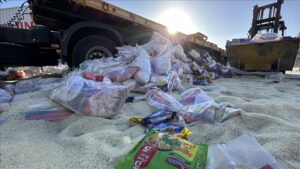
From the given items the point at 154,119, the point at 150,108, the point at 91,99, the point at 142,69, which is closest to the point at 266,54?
the point at 142,69

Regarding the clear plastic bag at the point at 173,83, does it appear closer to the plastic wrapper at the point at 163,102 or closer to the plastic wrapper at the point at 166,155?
the plastic wrapper at the point at 163,102

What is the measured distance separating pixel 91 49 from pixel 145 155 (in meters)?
2.37

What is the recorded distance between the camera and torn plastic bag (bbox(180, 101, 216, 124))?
1.26m

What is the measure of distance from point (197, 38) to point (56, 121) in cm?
421

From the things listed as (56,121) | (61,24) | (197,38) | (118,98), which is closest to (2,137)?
(56,121)

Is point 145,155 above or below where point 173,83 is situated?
below

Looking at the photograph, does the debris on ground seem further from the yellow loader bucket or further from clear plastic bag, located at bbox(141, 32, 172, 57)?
the yellow loader bucket

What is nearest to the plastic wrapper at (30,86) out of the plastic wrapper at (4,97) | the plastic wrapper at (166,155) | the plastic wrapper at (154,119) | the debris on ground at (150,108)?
the debris on ground at (150,108)

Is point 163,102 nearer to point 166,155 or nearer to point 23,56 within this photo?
point 166,155

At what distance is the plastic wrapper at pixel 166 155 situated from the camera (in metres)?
0.63

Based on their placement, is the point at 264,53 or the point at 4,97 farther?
the point at 264,53

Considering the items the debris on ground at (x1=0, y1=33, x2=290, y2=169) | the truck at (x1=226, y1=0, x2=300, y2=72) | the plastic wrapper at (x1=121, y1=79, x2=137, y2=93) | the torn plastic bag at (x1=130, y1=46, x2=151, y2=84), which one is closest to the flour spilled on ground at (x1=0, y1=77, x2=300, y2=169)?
the debris on ground at (x1=0, y1=33, x2=290, y2=169)

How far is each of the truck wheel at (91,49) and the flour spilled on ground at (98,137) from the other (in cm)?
134

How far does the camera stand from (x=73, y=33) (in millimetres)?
2605
